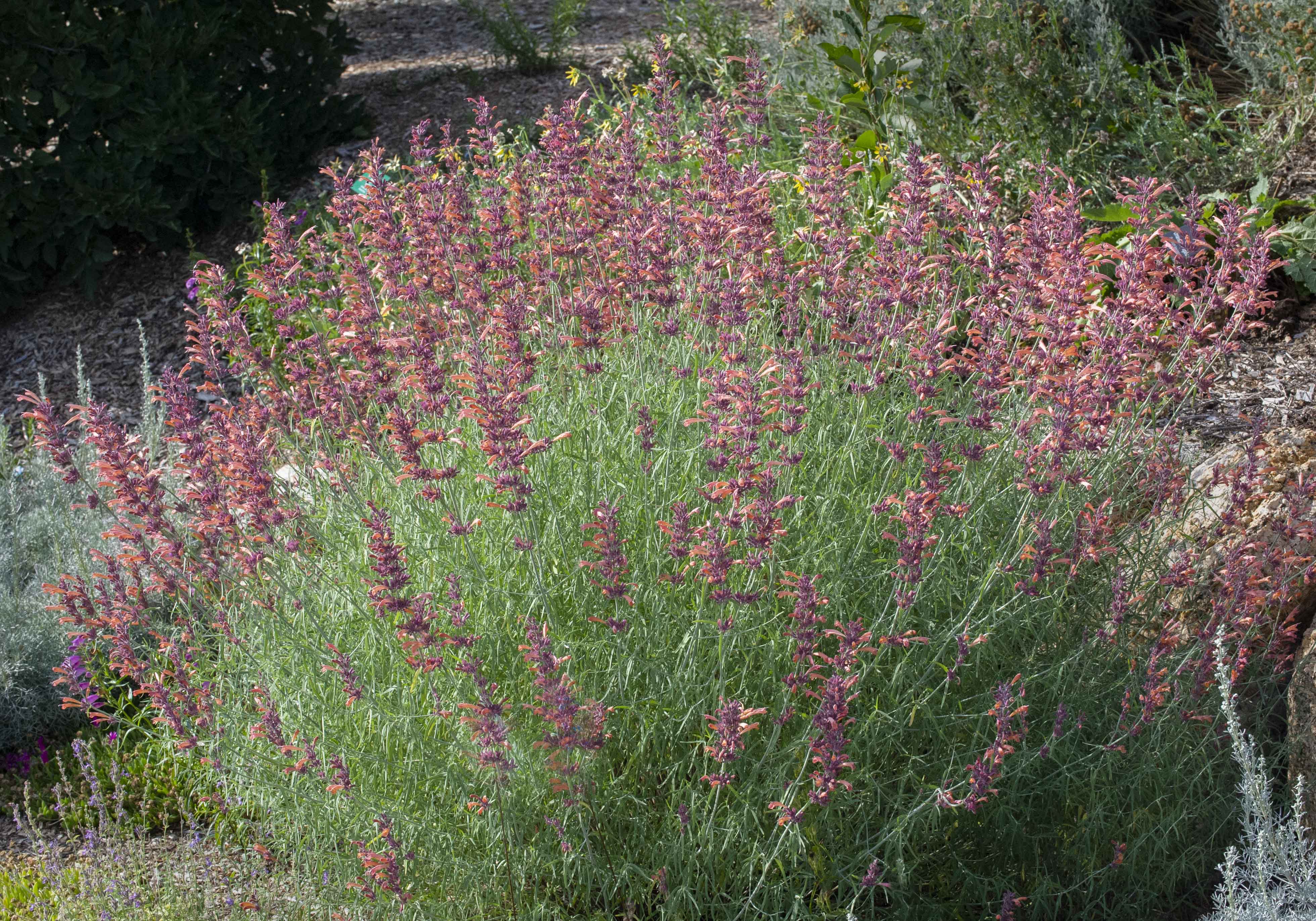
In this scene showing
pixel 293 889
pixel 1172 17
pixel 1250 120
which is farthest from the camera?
pixel 1172 17

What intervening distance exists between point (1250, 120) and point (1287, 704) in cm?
391

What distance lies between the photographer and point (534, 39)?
8.88 m

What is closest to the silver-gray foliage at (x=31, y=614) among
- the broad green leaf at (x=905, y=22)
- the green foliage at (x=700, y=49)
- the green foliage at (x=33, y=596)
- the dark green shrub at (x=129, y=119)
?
the green foliage at (x=33, y=596)

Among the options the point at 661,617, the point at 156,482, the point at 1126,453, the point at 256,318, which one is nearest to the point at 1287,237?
the point at 1126,453

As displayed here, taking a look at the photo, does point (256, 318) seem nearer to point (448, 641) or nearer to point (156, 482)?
point (156, 482)

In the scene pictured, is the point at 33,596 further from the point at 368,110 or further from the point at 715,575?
the point at 368,110

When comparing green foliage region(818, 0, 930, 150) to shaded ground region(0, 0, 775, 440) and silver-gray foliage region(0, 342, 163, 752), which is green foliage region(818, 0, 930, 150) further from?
silver-gray foliage region(0, 342, 163, 752)

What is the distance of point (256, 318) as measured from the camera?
223 inches

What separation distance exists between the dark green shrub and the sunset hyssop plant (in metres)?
4.03

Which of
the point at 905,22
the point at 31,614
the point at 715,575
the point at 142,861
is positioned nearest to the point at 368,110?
the point at 905,22

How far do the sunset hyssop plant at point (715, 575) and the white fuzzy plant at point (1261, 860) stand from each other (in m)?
0.17

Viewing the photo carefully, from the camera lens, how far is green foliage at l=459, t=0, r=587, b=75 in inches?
349

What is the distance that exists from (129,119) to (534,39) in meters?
3.42

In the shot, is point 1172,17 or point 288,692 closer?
point 288,692
